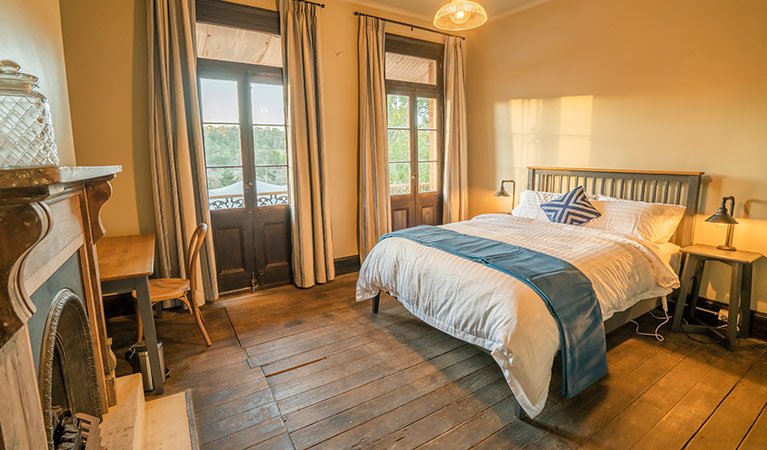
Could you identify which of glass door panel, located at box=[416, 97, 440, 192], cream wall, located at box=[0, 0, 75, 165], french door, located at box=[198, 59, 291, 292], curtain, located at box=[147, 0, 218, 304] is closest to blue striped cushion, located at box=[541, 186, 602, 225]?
glass door panel, located at box=[416, 97, 440, 192]

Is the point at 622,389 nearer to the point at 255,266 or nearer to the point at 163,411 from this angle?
the point at 163,411

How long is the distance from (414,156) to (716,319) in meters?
3.38

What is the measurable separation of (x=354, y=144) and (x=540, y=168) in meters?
2.18

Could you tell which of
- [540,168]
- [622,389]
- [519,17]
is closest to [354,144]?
[540,168]

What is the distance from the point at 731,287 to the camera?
104 inches

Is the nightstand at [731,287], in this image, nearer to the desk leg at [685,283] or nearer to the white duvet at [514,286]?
the desk leg at [685,283]

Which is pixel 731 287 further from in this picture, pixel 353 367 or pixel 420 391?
pixel 353 367

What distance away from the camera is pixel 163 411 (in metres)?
2.05

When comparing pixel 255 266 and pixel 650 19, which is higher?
pixel 650 19

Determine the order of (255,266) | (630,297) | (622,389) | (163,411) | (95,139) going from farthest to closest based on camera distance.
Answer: (255,266) < (95,139) < (630,297) < (622,389) < (163,411)

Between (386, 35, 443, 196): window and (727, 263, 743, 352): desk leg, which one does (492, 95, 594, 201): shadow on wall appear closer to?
(386, 35, 443, 196): window

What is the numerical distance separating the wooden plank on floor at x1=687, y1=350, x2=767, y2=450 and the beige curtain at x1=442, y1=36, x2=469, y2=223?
3252 millimetres

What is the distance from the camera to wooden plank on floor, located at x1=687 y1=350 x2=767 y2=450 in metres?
1.81

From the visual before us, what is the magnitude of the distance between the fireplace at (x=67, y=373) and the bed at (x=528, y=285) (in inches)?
70.8
